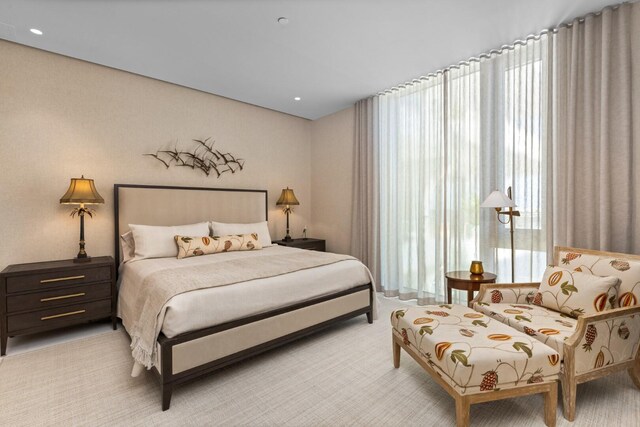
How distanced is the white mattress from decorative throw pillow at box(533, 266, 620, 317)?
1515 millimetres

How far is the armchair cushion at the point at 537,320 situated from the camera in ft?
5.83

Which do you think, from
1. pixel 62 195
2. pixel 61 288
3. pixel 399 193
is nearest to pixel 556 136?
pixel 399 193

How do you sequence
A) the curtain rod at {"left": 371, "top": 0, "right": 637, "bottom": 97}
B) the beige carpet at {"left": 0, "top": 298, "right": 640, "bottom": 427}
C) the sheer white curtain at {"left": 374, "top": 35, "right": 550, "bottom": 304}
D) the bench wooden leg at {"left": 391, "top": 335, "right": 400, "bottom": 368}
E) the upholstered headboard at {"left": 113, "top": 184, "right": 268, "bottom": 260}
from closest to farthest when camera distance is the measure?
the beige carpet at {"left": 0, "top": 298, "right": 640, "bottom": 427} < the bench wooden leg at {"left": 391, "top": 335, "right": 400, "bottom": 368} < the curtain rod at {"left": 371, "top": 0, "right": 637, "bottom": 97} < the sheer white curtain at {"left": 374, "top": 35, "right": 550, "bottom": 304} < the upholstered headboard at {"left": 113, "top": 184, "right": 268, "bottom": 260}

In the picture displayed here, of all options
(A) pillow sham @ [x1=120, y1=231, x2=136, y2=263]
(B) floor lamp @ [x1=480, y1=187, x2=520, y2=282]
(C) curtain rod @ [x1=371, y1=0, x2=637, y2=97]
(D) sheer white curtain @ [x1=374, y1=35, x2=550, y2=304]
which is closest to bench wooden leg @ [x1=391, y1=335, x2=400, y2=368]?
(B) floor lamp @ [x1=480, y1=187, x2=520, y2=282]

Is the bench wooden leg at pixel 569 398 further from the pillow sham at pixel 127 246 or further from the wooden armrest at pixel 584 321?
the pillow sham at pixel 127 246

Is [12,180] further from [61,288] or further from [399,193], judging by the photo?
[399,193]

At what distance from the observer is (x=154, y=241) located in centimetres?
328

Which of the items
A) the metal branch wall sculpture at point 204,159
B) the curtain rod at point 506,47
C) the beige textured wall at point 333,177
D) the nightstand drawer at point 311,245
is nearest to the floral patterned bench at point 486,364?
the curtain rod at point 506,47

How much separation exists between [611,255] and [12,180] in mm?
5181

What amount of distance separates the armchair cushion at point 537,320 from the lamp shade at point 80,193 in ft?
12.1

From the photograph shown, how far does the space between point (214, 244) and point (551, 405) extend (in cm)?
319

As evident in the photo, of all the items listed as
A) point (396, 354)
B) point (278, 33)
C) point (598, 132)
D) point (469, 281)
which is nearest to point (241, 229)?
point (278, 33)

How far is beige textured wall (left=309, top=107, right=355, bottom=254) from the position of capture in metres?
4.83

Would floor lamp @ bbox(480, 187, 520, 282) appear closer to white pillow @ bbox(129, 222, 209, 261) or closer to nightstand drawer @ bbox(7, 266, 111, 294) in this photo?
white pillow @ bbox(129, 222, 209, 261)
